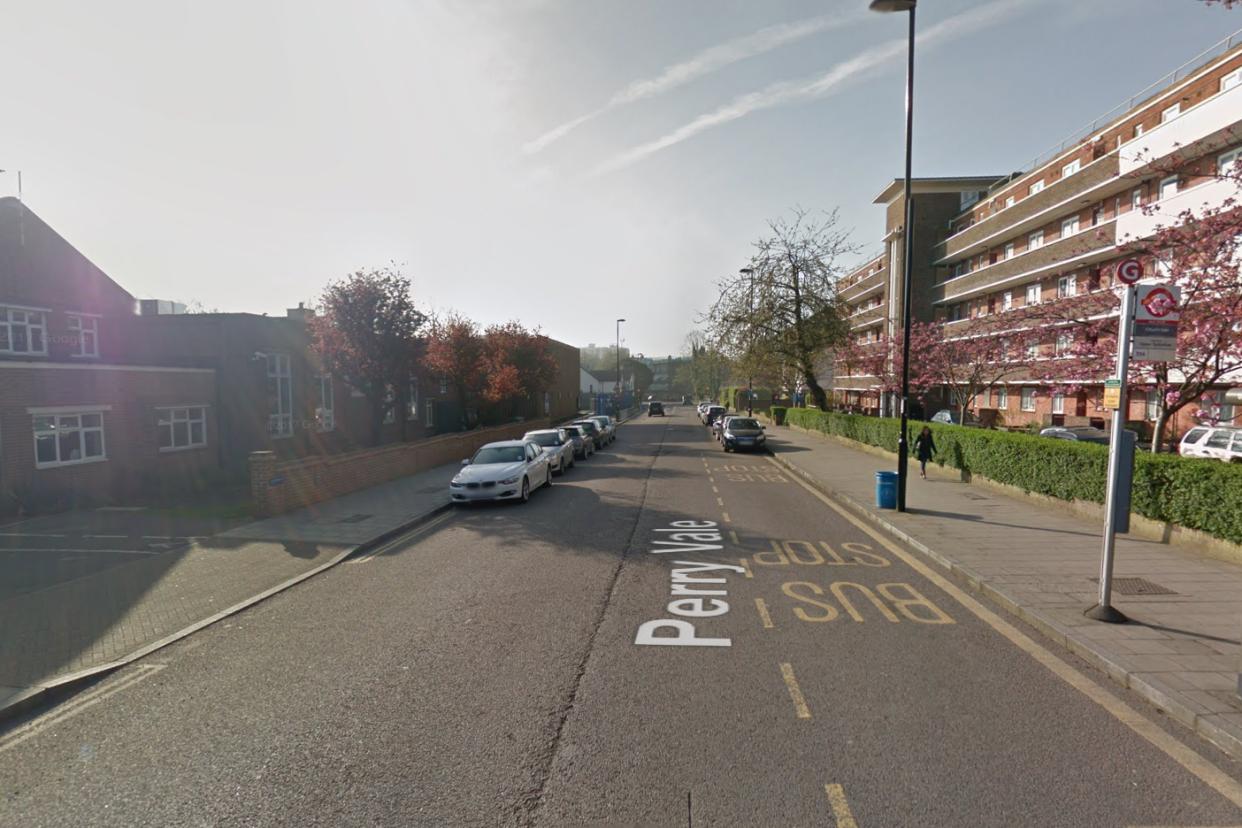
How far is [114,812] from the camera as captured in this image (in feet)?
10.9

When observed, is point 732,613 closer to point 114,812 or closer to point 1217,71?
point 114,812

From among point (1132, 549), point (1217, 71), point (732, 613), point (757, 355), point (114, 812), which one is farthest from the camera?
point (757, 355)

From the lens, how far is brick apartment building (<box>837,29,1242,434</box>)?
18.6 metres

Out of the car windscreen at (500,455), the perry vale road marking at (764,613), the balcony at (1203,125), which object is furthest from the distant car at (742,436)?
the perry vale road marking at (764,613)

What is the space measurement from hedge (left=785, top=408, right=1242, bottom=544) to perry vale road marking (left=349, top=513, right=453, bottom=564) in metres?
11.7

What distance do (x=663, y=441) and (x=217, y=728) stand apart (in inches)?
1105

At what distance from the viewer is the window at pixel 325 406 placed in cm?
2569

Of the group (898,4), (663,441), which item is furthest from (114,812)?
(663,441)

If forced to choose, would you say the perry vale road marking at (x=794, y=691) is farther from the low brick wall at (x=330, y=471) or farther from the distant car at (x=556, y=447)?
the distant car at (x=556, y=447)

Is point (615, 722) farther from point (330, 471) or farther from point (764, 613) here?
point (330, 471)

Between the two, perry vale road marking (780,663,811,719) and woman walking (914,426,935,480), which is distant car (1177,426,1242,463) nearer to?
woman walking (914,426,935,480)

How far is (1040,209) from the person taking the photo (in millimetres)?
30578

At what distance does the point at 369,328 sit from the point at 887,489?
56.2 ft

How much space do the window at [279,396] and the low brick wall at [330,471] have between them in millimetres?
7021
